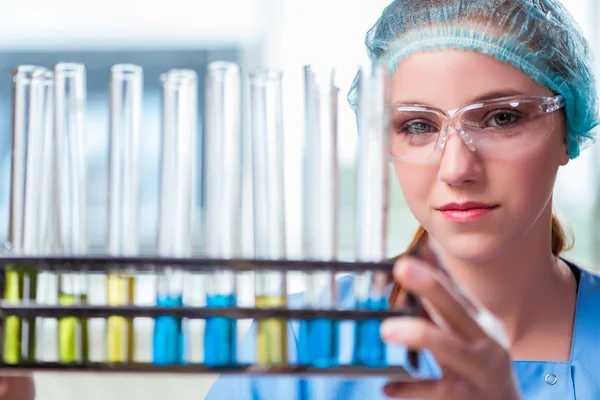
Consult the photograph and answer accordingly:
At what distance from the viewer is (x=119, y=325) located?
2.57 ft

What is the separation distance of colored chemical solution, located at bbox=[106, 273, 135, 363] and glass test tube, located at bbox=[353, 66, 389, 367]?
0.25m

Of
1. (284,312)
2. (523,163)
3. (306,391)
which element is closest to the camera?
(284,312)

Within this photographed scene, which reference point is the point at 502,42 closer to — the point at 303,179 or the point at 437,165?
the point at 437,165

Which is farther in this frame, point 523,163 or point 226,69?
point 523,163

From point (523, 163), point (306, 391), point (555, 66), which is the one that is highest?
point (555, 66)

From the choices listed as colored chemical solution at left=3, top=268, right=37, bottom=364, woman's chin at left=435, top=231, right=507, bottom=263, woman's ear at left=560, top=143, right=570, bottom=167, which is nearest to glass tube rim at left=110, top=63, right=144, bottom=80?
colored chemical solution at left=3, top=268, right=37, bottom=364

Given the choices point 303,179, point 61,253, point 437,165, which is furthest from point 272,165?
point 437,165

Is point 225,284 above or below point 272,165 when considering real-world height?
below

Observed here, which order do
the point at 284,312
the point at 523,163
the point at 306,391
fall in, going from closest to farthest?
the point at 284,312 < the point at 523,163 < the point at 306,391

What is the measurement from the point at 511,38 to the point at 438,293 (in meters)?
0.63

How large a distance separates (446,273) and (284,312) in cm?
19

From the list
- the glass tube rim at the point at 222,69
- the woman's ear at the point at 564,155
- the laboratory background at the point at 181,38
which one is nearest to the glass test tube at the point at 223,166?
the glass tube rim at the point at 222,69

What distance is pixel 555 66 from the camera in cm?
128

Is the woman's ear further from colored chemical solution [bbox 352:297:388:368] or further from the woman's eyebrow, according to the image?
colored chemical solution [bbox 352:297:388:368]
